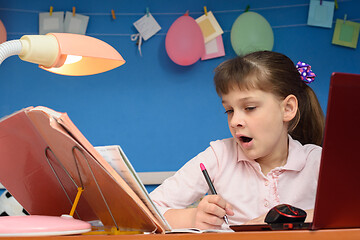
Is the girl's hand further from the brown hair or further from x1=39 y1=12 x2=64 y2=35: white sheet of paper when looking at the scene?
x1=39 y1=12 x2=64 y2=35: white sheet of paper

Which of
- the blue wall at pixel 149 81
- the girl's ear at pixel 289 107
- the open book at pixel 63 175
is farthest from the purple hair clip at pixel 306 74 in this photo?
the blue wall at pixel 149 81

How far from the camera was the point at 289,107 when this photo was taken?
122cm

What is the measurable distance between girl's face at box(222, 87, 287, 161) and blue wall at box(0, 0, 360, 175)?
148 cm

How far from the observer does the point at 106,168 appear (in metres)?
0.59

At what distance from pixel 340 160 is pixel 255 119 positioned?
2.02 ft

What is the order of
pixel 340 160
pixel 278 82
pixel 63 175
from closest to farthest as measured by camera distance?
pixel 340 160
pixel 63 175
pixel 278 82

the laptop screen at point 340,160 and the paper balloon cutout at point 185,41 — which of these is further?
the paper balloon cutout at point 185,41

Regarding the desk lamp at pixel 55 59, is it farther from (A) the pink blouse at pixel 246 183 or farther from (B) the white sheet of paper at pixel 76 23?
(B) the white sheet of paper at pixel 76 23

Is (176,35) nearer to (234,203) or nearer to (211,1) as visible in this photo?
(211,1)

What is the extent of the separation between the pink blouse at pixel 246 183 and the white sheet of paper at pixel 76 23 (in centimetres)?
169

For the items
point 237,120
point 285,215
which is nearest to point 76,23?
point 237,120

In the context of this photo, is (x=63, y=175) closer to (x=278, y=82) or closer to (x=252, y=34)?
(x=278, y=82)

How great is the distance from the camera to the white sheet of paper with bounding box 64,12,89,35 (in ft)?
8.74

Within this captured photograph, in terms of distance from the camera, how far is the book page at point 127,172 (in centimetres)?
60
